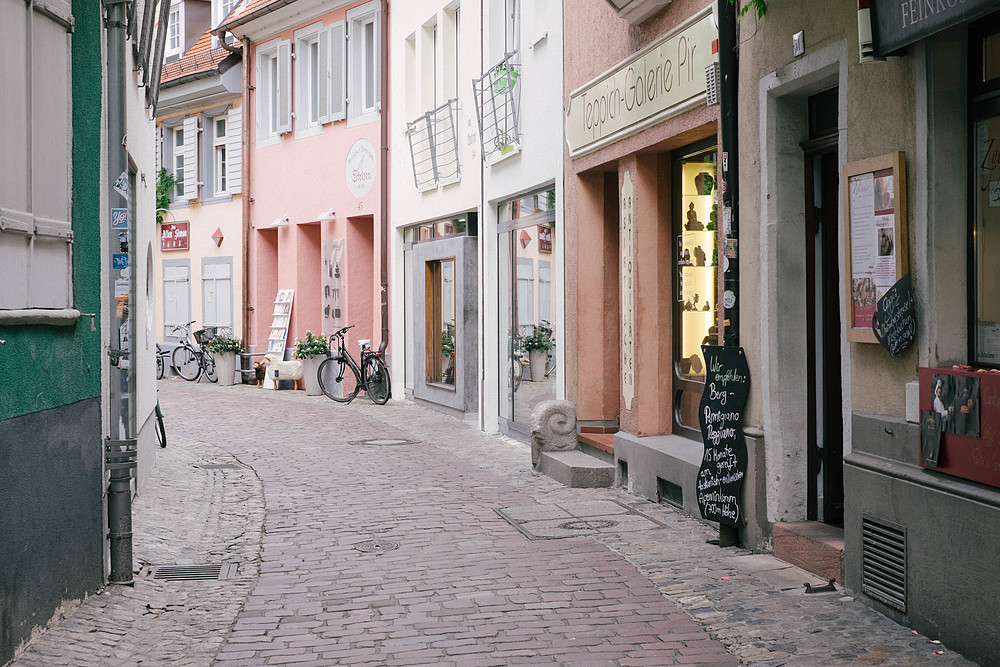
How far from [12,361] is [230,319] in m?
19.5

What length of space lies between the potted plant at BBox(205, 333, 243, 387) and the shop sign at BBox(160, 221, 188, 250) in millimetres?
3509

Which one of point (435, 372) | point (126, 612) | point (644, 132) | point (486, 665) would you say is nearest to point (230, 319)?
point (435, 372)

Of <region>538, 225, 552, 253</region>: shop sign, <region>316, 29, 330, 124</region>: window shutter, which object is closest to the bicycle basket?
<region>316, 29, 330, 124</region>: window shutter

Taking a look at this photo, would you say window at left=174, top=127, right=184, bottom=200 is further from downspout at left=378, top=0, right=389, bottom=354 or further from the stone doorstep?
the stone doorstep

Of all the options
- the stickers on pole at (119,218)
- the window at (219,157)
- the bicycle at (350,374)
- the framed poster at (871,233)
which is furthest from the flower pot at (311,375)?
the framed poster at (871,233)

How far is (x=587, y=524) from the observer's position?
8078mm

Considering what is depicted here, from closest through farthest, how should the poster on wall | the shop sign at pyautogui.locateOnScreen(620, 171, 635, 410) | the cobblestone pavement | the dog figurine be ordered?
the cobblestone pavement < the shop sign at pyautogui.locateOnScreen(620, 171, 635, 410) < the poster on wall < the dog figurine

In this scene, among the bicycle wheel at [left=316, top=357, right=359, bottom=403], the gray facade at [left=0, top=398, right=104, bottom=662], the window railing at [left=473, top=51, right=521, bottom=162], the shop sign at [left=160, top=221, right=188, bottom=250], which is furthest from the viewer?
the shop sign at [left=160, top=221, right=188, bottom=250]

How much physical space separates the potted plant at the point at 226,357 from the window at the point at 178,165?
15.0ft

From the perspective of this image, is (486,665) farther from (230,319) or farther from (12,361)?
(230,319)

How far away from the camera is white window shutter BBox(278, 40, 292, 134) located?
21984mm

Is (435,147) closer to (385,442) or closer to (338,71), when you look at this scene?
(338,71)

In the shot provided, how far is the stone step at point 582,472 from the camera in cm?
970

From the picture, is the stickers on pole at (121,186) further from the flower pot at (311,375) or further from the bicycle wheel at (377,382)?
the flower pot at (311,375)
